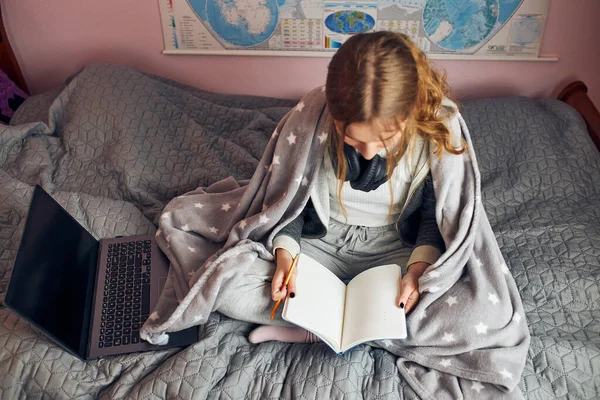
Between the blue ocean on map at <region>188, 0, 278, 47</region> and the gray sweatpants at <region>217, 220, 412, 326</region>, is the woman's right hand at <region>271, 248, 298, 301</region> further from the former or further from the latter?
the blue ocean on map at <region>188, 0, 278, 47</region>

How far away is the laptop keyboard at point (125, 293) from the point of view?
1.05 m

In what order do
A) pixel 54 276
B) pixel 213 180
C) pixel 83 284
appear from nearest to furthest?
pixel 54 276 → pixel 83 284 → pixel 213 180

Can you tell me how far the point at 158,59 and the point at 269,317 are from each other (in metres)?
1.19

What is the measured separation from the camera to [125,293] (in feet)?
3.72

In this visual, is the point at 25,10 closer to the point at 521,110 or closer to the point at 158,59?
the point at 158,59

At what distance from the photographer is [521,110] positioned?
1583 millimetres

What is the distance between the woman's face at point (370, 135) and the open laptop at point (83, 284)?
0.52 meters

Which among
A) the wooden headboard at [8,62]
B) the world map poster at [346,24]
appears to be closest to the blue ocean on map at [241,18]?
the world map poster at [346,24]

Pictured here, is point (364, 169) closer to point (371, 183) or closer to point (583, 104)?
point (371, 183)

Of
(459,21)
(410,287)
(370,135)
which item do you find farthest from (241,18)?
(410,287)

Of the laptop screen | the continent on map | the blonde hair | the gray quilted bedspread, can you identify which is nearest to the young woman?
the blonde hair

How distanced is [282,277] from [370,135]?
357 millimetres

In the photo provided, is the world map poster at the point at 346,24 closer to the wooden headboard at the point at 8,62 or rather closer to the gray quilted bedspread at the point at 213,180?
the gray quilted bedspread at the point at 213,180

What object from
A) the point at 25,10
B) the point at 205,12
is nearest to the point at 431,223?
the point at 205,12
